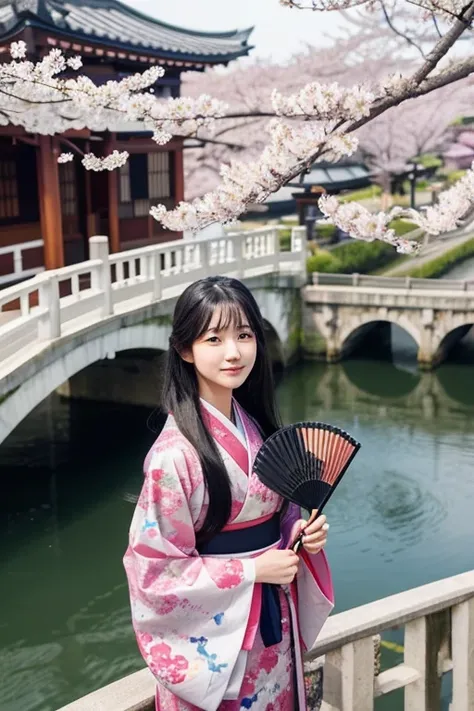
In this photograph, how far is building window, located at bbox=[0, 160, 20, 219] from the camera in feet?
48.1

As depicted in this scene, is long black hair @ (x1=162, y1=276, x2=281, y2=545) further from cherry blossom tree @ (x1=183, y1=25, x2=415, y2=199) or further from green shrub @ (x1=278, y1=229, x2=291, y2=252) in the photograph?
cherry blossom tree @ (x1=183, y1=25, x2=415, y2=199)

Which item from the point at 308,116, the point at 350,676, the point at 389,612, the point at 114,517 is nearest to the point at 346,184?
the point at 114,517

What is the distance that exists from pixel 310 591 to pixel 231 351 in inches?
32.1

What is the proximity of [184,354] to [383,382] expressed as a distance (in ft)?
60.1

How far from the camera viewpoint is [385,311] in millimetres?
21188

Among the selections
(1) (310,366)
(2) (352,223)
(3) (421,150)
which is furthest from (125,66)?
(3) (421,150)

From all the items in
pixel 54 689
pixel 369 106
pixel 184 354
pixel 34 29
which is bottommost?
pixel 54 689

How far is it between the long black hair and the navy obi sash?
38mm

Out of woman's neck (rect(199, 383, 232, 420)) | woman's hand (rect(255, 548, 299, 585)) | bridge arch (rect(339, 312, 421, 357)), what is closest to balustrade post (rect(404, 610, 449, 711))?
woman's hand (rect(255, 548, 299, 585))

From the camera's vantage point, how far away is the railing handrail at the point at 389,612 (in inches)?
117

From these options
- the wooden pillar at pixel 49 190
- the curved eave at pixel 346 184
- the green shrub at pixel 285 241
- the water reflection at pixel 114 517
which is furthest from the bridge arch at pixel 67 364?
the curved eave at pixel 346 184

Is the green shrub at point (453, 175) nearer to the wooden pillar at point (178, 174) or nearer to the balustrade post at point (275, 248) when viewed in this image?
the balustrade post at point (275, 248)

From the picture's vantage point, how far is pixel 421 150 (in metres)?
32.4

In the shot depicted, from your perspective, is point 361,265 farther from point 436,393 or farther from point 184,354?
point 184,354
